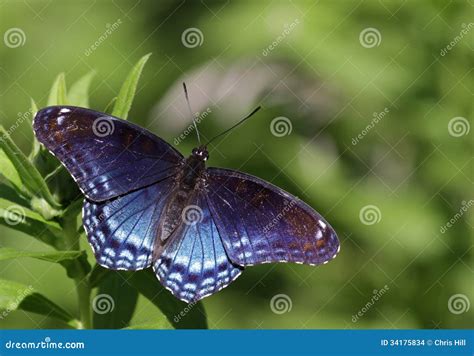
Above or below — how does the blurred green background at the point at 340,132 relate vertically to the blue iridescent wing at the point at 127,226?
above

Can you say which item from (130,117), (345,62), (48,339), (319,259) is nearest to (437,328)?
(319,259)

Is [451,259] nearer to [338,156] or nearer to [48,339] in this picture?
[338,156]
